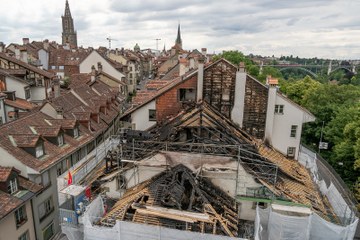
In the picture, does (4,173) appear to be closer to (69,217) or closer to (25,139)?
(25,139)

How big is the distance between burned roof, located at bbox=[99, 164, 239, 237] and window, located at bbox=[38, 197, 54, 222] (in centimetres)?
785

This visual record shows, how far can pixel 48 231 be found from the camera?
74.5ft

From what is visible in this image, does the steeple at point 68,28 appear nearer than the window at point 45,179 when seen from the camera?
No

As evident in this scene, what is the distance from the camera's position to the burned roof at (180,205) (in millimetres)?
14992

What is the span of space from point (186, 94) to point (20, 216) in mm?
15850

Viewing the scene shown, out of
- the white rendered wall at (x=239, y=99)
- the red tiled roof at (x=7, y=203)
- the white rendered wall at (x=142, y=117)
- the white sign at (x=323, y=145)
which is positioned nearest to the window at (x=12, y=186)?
the red tiled roof at (x=7, y=203)

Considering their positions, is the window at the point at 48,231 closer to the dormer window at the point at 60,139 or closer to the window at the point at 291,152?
the dormer window at the point at 60,139

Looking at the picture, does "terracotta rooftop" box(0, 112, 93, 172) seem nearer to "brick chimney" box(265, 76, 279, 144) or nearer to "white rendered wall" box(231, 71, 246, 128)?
"white rendered wall" box(231, 71, 246, 128)

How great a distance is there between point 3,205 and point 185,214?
11.5 metres

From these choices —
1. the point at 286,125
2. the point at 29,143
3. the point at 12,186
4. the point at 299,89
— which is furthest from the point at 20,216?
the point at 299,89

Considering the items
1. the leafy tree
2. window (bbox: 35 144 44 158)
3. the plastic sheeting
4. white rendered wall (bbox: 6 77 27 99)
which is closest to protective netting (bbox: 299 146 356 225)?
the plastic sheeting

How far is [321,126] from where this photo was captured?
41.3 m

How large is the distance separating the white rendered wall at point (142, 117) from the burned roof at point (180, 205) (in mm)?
7881

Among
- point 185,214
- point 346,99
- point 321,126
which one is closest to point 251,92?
point 185,214
